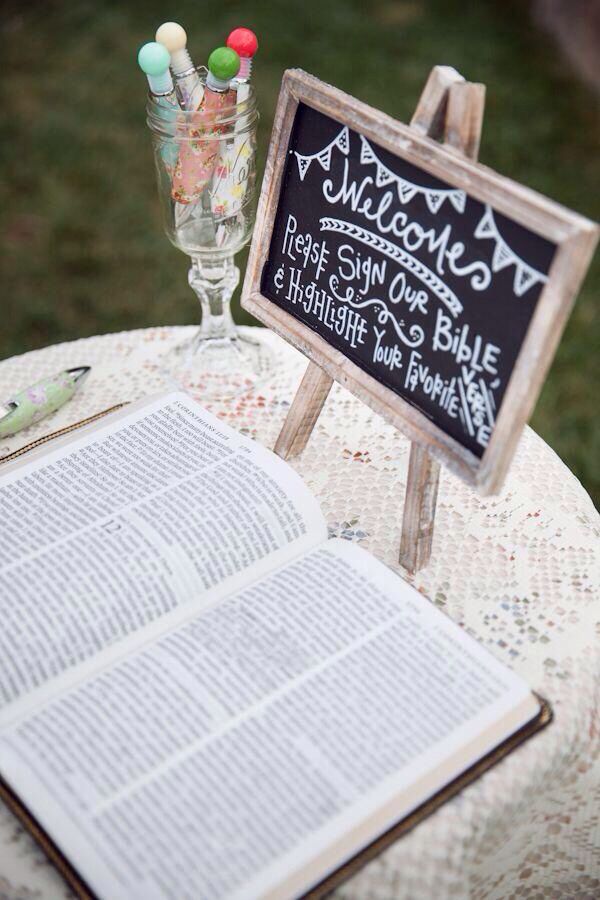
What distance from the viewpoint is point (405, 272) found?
0.87 m

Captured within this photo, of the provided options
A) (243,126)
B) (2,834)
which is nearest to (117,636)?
(2,834)

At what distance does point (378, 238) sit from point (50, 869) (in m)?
0.61

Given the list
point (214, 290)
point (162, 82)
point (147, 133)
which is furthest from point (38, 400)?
point (147, 133)

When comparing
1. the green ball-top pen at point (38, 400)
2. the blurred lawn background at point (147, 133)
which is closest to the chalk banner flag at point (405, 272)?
the green ball-top pen at point (38, 400)

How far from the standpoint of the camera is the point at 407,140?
2.67 feet

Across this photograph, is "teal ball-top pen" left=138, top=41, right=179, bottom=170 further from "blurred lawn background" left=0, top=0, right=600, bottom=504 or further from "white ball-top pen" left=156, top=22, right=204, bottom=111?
"blurred lawn background" left=0, top=0, right=600, bottom=504

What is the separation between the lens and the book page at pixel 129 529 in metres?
0.79

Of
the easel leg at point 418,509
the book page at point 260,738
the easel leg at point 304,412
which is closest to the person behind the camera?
the book page at point 260,738

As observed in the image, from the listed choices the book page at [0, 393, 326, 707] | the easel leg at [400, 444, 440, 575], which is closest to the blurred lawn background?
the easel leg at [400, 444, 440, 575]

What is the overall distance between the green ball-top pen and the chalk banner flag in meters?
0.30

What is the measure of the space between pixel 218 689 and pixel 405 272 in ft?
1.36

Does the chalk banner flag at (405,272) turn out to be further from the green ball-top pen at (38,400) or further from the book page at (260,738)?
the green ball-top pen at (38,400)

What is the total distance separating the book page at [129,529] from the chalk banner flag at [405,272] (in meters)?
0.16

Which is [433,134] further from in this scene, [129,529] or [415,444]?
[129,529]
